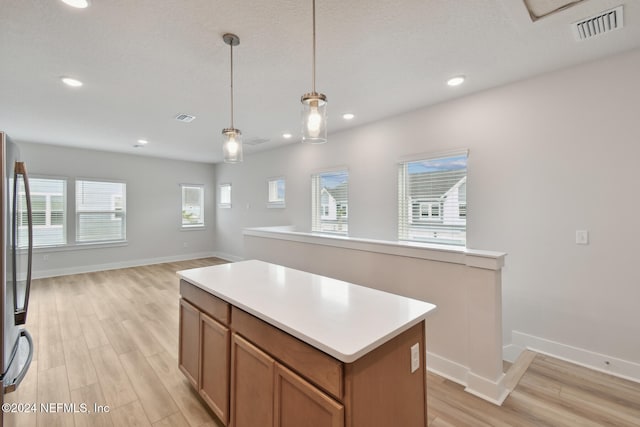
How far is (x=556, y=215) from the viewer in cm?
270

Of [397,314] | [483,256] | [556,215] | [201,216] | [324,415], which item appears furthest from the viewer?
[201,216]

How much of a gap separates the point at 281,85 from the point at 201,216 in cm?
604

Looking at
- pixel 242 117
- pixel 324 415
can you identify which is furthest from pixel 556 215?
pixel 242 117

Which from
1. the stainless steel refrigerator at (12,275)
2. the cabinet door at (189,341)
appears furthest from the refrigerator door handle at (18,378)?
the cabinet door at (189,341)

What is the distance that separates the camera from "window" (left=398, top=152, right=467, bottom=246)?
A: 11.2ft

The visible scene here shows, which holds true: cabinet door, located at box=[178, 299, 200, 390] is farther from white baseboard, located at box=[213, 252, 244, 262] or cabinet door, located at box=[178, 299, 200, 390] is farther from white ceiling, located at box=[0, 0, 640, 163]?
white baseboard, located at box=[213, 252, 244, 262]

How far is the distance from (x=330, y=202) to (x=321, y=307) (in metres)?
3.60

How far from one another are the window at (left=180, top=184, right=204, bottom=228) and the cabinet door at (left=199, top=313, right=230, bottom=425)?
650 cm

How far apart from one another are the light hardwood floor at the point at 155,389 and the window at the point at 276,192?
3.11m

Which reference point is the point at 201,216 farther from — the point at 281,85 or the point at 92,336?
the point at 281,85

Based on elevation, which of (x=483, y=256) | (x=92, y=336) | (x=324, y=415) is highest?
(x=483, y=256)

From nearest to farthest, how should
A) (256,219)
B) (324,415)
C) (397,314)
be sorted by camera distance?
(324,415) → (397,314) → (256,219)

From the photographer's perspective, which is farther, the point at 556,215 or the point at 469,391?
the point at 556,215

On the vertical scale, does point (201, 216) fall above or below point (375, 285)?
above
